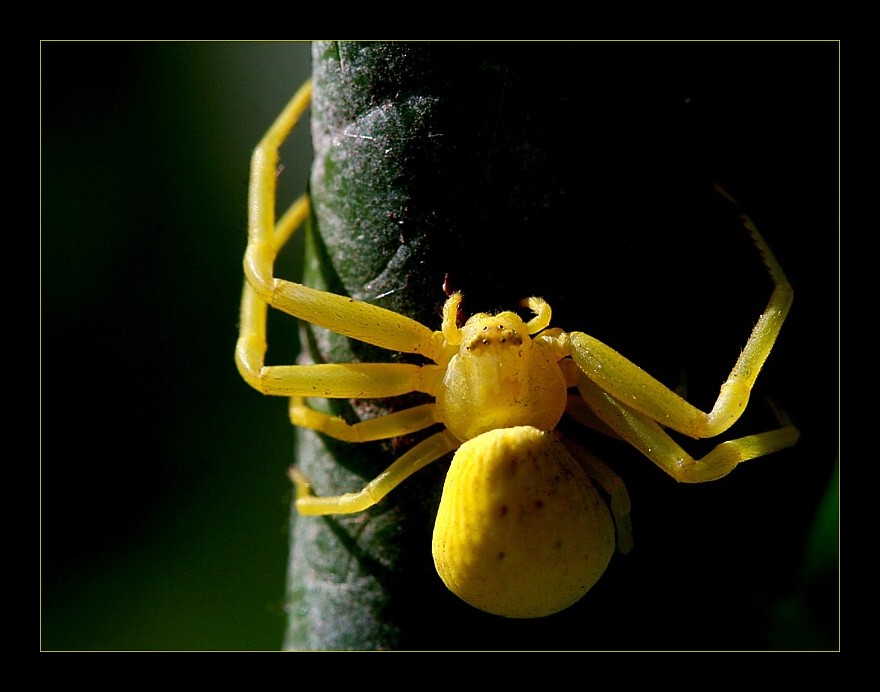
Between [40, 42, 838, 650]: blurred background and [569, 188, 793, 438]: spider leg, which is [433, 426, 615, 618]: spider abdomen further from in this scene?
[40, 42, 838, 650]: blurred background

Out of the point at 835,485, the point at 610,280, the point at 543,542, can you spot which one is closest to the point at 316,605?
the point at 543,542

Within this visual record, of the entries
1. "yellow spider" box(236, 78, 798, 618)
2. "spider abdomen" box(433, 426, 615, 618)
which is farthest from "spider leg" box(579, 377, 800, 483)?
"spider abdomen" box(433, 426, 615, 618)

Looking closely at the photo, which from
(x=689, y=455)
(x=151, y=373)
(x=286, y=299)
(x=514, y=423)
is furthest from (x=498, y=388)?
(x=151, y=373)

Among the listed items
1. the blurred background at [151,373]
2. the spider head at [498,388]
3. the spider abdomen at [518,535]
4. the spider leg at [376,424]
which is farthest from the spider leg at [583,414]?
the blurred background at [151,373]

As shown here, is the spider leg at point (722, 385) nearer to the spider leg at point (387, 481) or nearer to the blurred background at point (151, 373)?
the spider leg at point (387, 481)

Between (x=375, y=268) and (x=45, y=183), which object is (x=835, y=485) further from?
(x=45, y=183)

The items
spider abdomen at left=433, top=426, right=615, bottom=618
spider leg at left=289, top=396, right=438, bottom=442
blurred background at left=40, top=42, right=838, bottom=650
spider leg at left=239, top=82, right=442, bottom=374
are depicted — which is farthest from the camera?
blurred background at left=40, top=42, right=838, bottom=650

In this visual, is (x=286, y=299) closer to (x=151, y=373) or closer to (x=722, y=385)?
(x=722, y=385)
